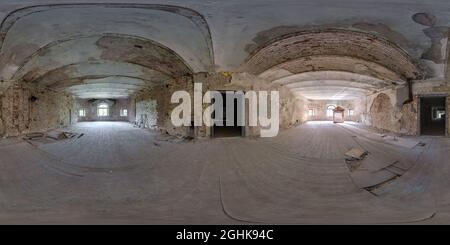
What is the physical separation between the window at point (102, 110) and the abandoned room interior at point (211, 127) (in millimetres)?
7252

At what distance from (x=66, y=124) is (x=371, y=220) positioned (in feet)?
40.4

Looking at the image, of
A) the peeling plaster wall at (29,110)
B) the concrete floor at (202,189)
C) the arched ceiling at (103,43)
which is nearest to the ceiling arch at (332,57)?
the arched ceiling at (103,43)

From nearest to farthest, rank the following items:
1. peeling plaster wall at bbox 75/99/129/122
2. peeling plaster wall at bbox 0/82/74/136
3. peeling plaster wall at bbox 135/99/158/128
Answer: peeling plaster wall at bbox 0/82/74/136, peeling plaster wall at bbox 135/99/158/128, peeling plaster wall at bbox 75/99/129/122

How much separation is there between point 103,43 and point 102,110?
38.6 ft

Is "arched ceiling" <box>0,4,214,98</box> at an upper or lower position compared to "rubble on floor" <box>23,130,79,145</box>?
upper

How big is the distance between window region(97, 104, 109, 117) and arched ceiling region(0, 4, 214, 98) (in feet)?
26.0

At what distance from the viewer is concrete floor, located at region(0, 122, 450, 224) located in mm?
2256

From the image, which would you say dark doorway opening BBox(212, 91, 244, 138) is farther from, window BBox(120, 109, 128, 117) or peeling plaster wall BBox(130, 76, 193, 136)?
window BBox(120, 109, 128, 117)

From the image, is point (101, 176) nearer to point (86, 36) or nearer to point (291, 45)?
point (86, 36)

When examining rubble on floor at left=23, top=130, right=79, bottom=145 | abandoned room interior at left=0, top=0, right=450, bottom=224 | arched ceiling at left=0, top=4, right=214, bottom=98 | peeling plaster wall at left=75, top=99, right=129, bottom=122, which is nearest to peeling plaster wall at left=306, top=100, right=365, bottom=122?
abandoned room interior at left=0, top=0, right=450, bottom=224

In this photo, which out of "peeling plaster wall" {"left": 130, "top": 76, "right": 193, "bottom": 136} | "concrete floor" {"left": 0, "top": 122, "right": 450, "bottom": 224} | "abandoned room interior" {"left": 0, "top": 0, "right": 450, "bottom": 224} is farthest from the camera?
"peeling plaster wall" {"left": 130, "top": 76, "right": 193, "bottom": 136}

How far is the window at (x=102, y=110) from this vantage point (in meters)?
14.3

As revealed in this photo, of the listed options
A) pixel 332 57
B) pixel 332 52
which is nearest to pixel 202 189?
pixel 332 52

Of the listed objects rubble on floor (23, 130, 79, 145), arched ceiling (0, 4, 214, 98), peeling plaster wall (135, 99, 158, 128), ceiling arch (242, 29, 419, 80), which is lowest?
rubble on floor (23, 130, 79, 145)
